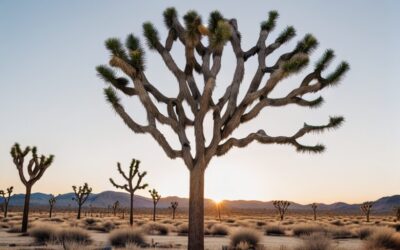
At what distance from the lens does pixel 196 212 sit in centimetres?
1105

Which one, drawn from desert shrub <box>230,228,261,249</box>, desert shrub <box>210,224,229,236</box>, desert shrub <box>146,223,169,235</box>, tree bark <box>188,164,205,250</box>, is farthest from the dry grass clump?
tree bark <box>188,164,205,250</box>

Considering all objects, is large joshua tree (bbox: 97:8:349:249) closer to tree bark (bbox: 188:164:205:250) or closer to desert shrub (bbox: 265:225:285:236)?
tree bark (bbox: 188:164:205:250)

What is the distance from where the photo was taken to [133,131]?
1196 centimetres

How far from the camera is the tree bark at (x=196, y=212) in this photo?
11047mm

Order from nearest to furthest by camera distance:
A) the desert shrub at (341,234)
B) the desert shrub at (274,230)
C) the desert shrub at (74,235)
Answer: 1. the desert shrub at (74,235)
2. the desert shrub at (341,234)
3. the desert shrub at (274,230)

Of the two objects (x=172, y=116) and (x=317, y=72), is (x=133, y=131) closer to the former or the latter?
(x=172, y=116)

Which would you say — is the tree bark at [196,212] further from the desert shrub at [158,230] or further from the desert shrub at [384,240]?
the desert shrub at [158,230]

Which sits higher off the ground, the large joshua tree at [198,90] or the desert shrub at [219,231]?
the large joshua tree at [198,90]

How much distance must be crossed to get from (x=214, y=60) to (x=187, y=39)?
1.00m

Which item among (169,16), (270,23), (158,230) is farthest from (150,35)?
(158,230)

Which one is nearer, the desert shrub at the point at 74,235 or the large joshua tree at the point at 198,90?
the large joshua tree at the point at 198,90

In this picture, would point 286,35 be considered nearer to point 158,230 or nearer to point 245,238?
point 245,238

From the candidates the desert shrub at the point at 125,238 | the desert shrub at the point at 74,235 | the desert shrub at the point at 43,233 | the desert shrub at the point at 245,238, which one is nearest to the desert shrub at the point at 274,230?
the desert shrub at the point at 245,238

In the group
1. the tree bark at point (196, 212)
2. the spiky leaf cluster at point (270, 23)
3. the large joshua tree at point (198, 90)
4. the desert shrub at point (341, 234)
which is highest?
the spiky leaf cluster at point (270, 23)
